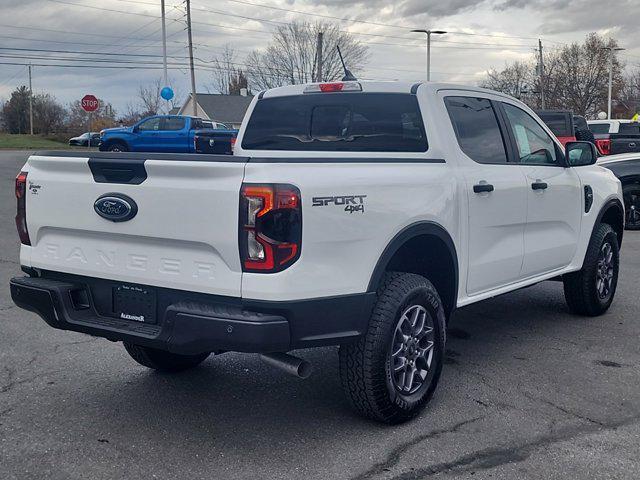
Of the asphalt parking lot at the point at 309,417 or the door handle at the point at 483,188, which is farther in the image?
the door handle at the point at 483,188

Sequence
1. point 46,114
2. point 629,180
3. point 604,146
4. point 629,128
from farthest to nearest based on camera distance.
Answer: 1. point 46,114
2. point 629,128
3. point 604,146
4. point 629,180

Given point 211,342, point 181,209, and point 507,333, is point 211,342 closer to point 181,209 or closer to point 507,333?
point 181,209

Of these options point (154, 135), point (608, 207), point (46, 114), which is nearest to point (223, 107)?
point (46, 114)

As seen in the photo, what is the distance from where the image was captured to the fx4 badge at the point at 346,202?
3.46 metres

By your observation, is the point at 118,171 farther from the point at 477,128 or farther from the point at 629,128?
the point at 629,128

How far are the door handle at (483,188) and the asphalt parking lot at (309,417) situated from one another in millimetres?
1256

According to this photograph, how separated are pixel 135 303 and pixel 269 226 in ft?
2.96

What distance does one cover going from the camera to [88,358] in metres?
5.32

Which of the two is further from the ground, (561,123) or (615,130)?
(561,123)

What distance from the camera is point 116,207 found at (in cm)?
374

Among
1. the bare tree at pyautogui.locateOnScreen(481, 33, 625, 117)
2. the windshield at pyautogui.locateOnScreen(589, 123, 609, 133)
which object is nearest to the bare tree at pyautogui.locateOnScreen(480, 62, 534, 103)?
the bare tree at pyautogui.locateOnScreen(481, 33, 625, 117)

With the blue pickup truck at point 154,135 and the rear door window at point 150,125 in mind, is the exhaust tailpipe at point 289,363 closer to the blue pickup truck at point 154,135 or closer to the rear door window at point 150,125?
the blue pickup truck at point 154,135

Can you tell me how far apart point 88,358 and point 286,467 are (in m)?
2.29

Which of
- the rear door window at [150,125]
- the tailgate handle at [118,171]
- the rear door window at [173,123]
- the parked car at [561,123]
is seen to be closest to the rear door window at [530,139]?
Result: the tailgate handle at [118,171]
